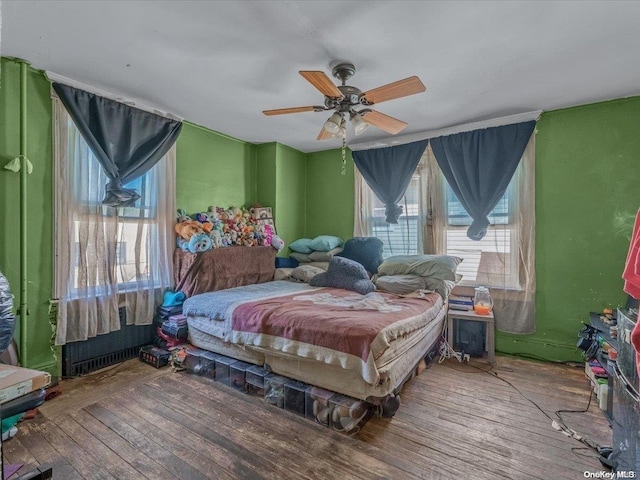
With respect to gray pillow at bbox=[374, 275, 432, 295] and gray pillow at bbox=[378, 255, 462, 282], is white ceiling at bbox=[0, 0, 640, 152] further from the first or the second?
gray pillow at bbox=[374, 275, 432, 295]

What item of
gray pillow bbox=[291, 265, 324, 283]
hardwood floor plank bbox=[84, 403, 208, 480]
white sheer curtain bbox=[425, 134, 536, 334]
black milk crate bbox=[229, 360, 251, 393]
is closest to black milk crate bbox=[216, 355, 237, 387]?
black milk crate bbox=[229, 360, 251, 393]

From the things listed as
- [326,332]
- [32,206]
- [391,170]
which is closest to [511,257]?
[391,170]

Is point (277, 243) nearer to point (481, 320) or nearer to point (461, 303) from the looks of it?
point (461, 303)

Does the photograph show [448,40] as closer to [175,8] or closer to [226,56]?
[226,56]

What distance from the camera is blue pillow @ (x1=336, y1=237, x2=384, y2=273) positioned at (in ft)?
12.7

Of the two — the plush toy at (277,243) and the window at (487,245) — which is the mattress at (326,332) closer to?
the window at (487,245)

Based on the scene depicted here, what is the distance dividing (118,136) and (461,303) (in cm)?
383

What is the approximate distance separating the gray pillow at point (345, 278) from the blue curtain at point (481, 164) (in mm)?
1318

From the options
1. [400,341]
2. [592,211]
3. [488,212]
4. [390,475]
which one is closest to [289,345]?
[400,341]

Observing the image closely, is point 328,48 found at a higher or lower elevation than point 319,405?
higher

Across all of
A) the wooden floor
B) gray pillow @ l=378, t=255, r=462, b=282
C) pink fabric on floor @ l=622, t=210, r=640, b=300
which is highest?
pink fabric on floor @ l=622, t=210, r=640, b=300

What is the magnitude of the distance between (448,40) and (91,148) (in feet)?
9.60

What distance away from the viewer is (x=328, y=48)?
2096 millimetres

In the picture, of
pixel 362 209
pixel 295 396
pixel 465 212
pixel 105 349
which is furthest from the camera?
pixel 362 209
